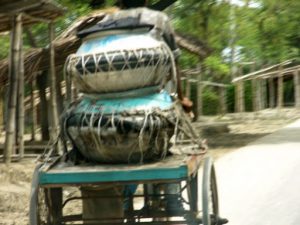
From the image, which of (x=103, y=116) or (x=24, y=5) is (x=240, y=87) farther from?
(x=103, y=116)

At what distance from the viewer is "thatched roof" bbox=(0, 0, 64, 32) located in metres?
9.01

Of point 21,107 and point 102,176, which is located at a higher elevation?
point 102,176

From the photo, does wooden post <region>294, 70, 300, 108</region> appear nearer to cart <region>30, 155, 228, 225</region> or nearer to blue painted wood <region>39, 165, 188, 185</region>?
cart <region>30, 155, 228, 225</region>

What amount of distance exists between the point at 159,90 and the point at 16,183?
4.86 m

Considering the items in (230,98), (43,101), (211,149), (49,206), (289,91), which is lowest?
(289,91)

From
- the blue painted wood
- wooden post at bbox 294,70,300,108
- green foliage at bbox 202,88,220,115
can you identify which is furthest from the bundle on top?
green foliage at bbox 202,88,220,115

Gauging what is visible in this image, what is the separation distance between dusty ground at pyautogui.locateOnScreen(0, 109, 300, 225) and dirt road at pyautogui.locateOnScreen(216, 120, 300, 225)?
1.11 metres

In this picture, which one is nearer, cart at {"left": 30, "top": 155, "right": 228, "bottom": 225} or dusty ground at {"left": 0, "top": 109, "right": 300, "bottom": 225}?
cart at {"left": 30, "top": 155, "right": 228, "bottom": 225}

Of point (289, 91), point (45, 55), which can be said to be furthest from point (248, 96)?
point (45, 55)

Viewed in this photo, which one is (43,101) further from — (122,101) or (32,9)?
(122,101)

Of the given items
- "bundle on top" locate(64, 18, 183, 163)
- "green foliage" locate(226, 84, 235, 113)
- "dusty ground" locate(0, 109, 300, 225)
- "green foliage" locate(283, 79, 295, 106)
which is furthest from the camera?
"green foliage" locate(283, 79, 295, 106)

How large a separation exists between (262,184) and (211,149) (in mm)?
4592

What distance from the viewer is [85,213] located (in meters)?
3.81

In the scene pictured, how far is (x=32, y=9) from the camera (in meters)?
9.33
